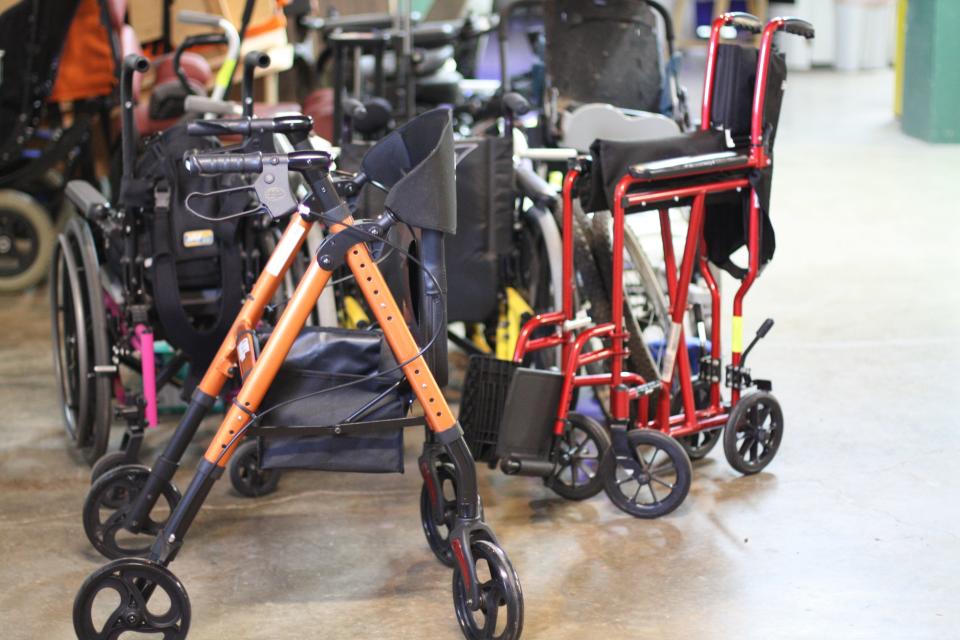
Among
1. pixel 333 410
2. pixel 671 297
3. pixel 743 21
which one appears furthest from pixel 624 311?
pixel 333 410

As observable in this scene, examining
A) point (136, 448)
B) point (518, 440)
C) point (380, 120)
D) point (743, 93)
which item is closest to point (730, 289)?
point (380, 120)

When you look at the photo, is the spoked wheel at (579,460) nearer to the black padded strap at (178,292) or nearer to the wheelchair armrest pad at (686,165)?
the wheelchair armrest pad at (686,165)

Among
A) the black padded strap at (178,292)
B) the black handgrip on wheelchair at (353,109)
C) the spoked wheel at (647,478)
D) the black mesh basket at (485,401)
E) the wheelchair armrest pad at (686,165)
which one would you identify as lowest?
the spoked wheel at (647,478)

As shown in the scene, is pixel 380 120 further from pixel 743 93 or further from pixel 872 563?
pixel 872 563

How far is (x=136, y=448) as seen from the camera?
3533 millimetres

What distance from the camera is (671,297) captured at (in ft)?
11.8

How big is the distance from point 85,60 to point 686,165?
320cm

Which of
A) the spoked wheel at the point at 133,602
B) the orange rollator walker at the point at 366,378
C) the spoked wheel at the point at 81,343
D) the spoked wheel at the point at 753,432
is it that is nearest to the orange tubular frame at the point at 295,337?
the orange rollator walker at the point at 366,378

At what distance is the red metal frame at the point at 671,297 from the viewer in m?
3.40

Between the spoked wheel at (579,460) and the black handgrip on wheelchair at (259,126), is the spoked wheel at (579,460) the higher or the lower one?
the lower one

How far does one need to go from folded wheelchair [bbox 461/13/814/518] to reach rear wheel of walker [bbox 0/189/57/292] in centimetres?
292

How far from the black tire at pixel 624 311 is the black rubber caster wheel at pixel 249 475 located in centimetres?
102

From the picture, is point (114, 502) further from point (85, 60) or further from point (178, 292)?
point (85, 60)

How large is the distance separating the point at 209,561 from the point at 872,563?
1.57 metres
